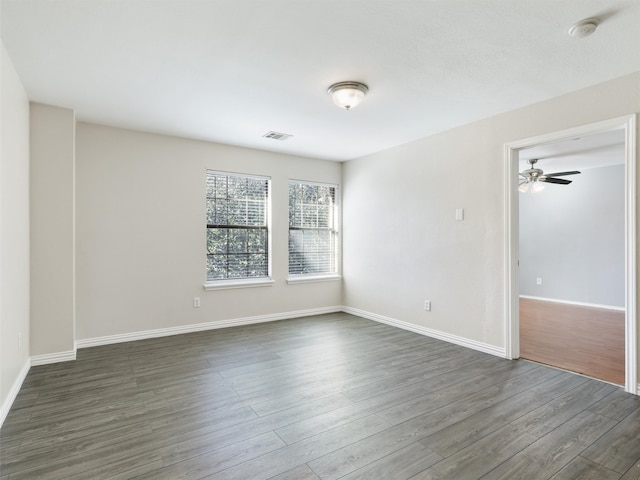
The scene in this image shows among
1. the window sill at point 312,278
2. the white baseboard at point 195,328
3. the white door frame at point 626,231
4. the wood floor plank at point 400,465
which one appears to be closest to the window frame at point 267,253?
the window sill at point 312,278

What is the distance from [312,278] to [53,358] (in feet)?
10.9

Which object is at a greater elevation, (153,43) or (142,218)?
(153,43)

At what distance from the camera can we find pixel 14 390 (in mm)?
2637

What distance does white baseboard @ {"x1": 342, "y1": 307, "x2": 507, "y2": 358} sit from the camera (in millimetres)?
→ 3671

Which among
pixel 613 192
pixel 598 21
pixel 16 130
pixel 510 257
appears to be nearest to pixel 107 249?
pixel 16 130

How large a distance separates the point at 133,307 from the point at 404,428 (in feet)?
11.2

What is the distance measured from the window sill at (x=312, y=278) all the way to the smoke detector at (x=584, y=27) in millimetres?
4221

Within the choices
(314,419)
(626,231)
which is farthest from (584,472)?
(626,231)

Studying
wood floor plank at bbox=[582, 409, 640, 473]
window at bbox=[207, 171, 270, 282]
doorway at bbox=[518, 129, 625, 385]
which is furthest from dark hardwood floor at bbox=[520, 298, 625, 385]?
window at bbox=[207, 171, 270, 282]

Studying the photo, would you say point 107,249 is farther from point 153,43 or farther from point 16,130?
point 153,43

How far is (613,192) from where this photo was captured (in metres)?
6.11

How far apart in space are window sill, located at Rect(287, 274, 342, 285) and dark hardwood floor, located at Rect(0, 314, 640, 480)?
1764mm

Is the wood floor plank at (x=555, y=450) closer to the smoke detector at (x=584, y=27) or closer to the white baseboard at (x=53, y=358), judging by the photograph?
the smoke detector at (x=584, y=27)

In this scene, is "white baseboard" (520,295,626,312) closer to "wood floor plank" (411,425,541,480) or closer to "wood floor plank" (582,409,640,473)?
"wood floor plank" (582,409,640,473)
